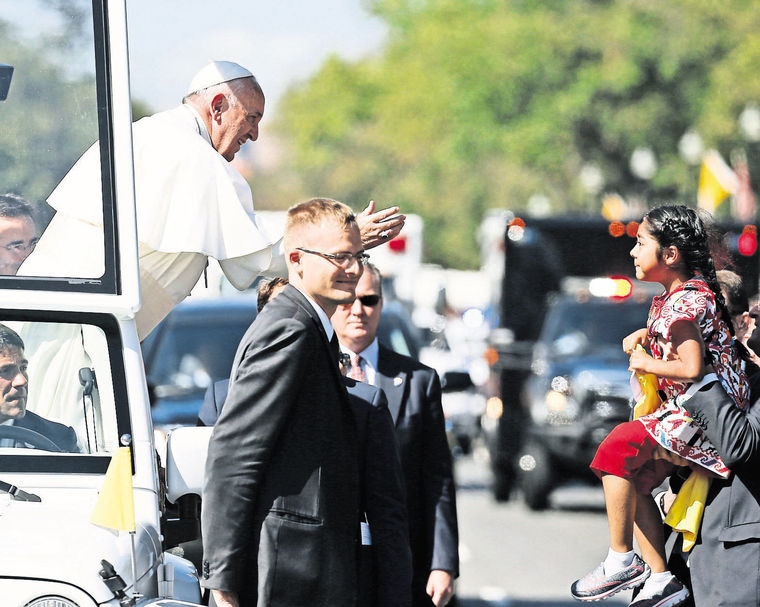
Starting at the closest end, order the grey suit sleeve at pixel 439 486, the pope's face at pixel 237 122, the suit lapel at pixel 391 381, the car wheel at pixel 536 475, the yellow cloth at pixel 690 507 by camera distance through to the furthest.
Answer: the yellow cloth at pixel 690 507
the pope's face at pixel 237 122
the grey suit sleeve at pixel 439 486
the suit lapel at pixel 391 381
the car wheel at pixel 536 475

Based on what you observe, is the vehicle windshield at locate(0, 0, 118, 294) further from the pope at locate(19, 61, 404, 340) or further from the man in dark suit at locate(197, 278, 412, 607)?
the man in dark suit at locate(197, 278, 412, 607)

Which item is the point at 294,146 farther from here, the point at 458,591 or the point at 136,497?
the point at 136,497

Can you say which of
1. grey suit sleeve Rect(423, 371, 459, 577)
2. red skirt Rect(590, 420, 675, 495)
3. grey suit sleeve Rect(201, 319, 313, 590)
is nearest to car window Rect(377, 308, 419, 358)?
grey suit sleeve Rect(423, 371, 459, 577)

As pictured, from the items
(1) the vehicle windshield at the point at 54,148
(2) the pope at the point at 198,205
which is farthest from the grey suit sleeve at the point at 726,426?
(1) the vehicle windshield at the point at 54,148

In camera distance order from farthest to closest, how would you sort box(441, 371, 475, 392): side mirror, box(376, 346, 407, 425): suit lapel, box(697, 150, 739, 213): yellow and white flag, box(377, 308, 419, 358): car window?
box(697, 150, 739, 213): yellow and white flag < box(377, 308, 419, 358): car window < box(441, 371, 475, 392): side mirror < box(376, 346, 407, 425): suit lapel

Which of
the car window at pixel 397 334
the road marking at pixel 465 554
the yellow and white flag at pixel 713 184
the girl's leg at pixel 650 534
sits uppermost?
the yellow and white flag at pixel 713 184

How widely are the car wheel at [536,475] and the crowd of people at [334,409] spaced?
1046 centimetres

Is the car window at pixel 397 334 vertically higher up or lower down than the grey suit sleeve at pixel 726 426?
higher up

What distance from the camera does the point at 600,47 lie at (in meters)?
46.7

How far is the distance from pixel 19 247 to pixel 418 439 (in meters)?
1.80

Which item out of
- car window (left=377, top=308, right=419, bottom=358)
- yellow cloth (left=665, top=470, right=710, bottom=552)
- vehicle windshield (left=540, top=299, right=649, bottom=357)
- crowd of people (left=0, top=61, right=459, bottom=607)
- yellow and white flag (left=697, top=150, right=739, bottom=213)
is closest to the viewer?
crowd of people (left=0, top=61, right=459, bottom=607)

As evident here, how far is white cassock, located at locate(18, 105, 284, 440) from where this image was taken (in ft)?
16.2

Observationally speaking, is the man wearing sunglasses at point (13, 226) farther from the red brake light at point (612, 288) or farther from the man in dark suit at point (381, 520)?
the red brake light at point (612, 288)

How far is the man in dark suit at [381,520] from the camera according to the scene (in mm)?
4242
